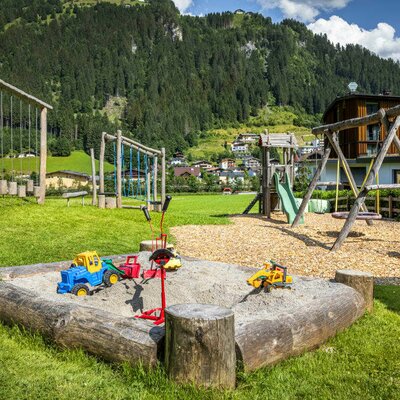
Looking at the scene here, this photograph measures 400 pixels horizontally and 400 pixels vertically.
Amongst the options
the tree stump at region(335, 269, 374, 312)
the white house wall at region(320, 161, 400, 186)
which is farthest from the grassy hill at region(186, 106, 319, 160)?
the tree stump at region(335, 269, 374, 312)

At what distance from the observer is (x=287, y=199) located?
16219 mm

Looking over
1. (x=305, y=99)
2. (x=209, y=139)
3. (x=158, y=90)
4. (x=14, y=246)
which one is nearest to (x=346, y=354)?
(x=14, y=246)

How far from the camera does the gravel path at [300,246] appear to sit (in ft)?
28.5

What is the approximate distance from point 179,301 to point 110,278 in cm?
99

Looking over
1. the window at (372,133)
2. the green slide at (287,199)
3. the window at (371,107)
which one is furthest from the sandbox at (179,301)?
the window at (371,107)

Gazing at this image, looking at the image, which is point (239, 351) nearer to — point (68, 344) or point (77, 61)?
point (68, 344)

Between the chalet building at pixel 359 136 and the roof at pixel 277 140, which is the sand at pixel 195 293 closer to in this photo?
the roof at pixel 277 140

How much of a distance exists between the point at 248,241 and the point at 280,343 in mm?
7788

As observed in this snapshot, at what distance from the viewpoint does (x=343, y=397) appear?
10.7 ft

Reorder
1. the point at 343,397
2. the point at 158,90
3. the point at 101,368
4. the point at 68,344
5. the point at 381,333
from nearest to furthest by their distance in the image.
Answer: the point at 343,397, the point at 101,368, the point at 68,344, the point at 381,333, the point at 158,90

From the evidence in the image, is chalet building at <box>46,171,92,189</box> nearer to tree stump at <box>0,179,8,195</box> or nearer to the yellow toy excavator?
tree stump at <box>0,179,8,195</box>

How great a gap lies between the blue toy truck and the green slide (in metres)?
10.3

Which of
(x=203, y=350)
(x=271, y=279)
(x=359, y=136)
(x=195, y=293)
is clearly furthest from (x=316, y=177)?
(x=359, y=136)

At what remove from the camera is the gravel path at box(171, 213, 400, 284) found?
868 centimetres
